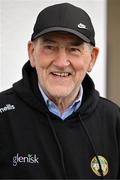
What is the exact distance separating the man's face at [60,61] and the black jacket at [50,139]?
117mm

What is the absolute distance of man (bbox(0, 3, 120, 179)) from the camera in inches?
74.6

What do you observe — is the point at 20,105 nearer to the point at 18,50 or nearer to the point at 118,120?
the point at 118,120

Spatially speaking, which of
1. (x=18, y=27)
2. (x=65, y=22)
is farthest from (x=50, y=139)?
Result: (x=18, y=27)

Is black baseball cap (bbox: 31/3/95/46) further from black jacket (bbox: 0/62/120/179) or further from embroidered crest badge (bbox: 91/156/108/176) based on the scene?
embroidered crest badge (bbox: 91/156/108/176)

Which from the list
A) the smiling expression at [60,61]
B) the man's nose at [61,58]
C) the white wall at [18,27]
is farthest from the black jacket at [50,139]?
the white wall at [18,27]

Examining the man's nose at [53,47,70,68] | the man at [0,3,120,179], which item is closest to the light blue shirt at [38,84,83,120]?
the man at [0,3,120,179]

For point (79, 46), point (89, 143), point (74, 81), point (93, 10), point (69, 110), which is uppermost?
point (93, 10)

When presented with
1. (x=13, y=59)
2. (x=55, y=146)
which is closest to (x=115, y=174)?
(x=55, y=146)

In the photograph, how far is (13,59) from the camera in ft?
11.5

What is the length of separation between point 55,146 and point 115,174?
33 cm

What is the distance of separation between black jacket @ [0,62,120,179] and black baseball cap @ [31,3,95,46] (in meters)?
0.29

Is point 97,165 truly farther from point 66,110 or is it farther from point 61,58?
point 61,58

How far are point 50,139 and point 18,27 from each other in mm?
1685

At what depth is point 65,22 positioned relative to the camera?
6.16ft
